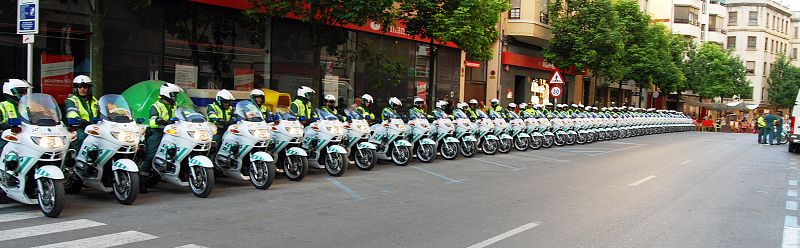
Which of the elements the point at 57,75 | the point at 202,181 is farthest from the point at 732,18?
the point at 202,181

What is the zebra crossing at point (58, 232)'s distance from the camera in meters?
6.65

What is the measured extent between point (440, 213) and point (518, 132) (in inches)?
468

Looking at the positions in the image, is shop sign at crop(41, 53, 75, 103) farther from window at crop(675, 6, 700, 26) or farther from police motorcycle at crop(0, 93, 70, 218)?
window at crop(675, 6, 700, 26)

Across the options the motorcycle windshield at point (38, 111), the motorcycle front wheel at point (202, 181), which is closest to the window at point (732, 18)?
the motorcycle front wheel at point (202, 181)

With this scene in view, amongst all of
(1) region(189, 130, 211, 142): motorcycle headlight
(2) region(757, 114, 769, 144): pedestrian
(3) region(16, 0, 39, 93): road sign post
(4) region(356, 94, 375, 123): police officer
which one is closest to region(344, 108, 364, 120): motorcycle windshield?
(4) region(356, 94, 375, 123): police officer

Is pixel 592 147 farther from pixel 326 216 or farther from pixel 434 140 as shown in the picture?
pixel 326 216

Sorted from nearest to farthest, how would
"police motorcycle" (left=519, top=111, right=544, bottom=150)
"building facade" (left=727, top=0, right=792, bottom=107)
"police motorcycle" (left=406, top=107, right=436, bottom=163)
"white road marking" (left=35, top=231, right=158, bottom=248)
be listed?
"white road marking" (left=35, top=231, right=158, bottom=248) < "police motorcycle" (left=406, top=107, right=436, bottom=163) < "police motorcycle" (left=519, top=111, right=544, bottom=150) < "building facade" (left=727, top=0, right=792, bottom=107)

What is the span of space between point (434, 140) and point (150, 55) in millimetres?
7308

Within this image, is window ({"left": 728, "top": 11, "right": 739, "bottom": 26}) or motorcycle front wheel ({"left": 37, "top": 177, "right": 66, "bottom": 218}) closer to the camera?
motorcycle front wheel ({"left": 37, "top": 177, "right": 66, "bottom": 218})

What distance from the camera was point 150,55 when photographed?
16.9 meters

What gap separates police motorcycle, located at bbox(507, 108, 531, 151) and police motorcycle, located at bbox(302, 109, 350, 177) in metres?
8.41

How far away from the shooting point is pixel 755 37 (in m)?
74.6

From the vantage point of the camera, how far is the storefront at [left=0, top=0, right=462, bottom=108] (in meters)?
15.1

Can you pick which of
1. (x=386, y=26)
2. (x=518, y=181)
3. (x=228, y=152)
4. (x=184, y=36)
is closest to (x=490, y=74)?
(x=386, y=26)
